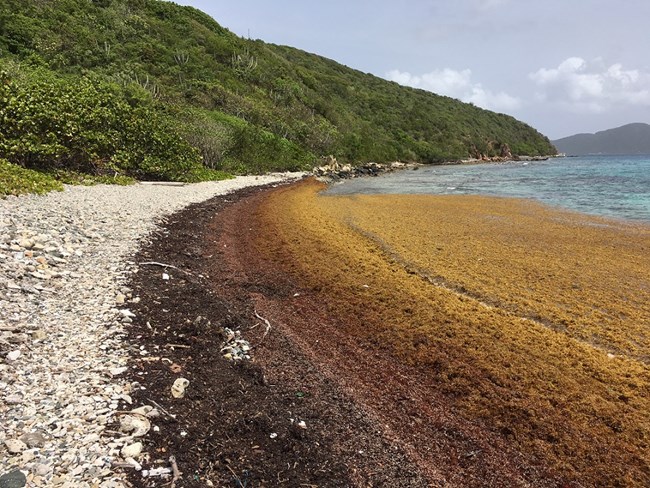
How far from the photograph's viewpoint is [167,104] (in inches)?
1364

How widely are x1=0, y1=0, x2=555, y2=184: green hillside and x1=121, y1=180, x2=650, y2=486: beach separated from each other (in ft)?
39.4

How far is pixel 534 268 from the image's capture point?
10.2m

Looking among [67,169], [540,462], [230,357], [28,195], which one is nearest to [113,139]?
[67,169]

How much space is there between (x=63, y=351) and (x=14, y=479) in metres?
1.87

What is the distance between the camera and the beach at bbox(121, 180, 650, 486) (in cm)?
408

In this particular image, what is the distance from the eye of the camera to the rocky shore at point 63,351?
10.5 ft

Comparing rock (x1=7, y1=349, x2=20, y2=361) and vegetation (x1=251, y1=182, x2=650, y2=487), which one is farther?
vegetation (x1=251, y1=182, x2=650, y2=487)

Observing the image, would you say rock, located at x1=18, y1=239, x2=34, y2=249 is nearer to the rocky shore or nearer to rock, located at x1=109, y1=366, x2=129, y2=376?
the rocky shore

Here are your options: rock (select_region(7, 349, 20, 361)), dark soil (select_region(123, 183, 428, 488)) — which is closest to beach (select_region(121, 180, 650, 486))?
dark soil (select_region(123, 183, 428, 488))

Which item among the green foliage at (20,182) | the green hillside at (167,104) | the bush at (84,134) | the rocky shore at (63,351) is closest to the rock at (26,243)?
the rocky shore at (63,351)

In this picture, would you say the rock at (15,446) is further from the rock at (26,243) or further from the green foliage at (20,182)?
the green foliage at (20,182)

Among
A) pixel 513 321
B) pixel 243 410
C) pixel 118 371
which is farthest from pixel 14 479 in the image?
pixel 513 321

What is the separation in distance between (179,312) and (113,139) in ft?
60.0

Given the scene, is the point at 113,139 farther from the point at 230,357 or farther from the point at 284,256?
the point at 230,357
